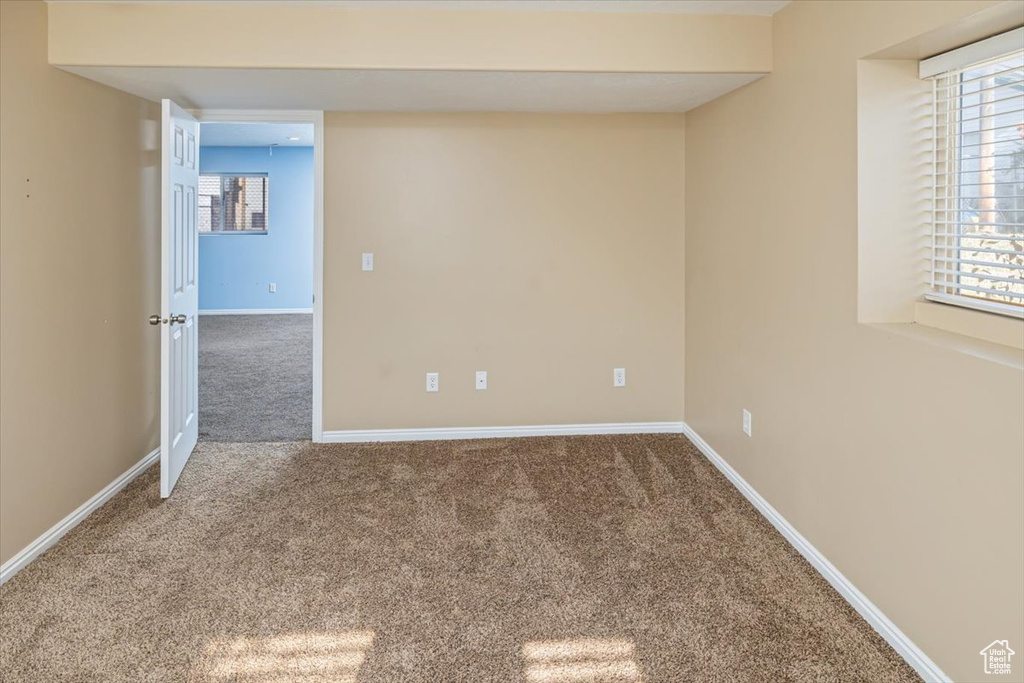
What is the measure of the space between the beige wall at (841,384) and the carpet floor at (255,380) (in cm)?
280

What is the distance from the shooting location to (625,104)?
371 centimetres

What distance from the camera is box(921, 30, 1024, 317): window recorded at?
194 centimetres

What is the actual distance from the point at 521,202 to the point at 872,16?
2258 millimetres

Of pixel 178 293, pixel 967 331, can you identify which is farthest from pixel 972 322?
pixel 178 293

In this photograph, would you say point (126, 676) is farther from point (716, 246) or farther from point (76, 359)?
point (716, 246)

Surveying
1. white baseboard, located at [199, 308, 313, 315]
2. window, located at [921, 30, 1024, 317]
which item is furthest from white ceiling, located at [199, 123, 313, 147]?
window, located at [921, 30, 1024, 317]

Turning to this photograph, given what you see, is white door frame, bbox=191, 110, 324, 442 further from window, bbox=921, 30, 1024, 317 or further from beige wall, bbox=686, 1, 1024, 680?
window, bbox=921, 30, 1024, 317

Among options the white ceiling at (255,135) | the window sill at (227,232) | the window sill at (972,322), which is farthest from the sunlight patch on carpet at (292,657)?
the window sill at (227,232)

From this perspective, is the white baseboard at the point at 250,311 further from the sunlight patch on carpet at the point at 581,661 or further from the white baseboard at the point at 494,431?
the sunlight patch on carpet at the point at 581,661


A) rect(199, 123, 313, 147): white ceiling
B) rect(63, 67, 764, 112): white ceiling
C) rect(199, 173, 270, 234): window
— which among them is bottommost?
rect(63, 67, 764, 112): white ceiling

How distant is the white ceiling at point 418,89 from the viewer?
3.03 m

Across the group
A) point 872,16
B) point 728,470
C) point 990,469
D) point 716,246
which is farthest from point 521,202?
point 990,469

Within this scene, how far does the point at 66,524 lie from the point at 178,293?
121cm

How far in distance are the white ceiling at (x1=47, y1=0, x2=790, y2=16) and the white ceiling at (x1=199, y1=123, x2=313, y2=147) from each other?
4759 millimetres
